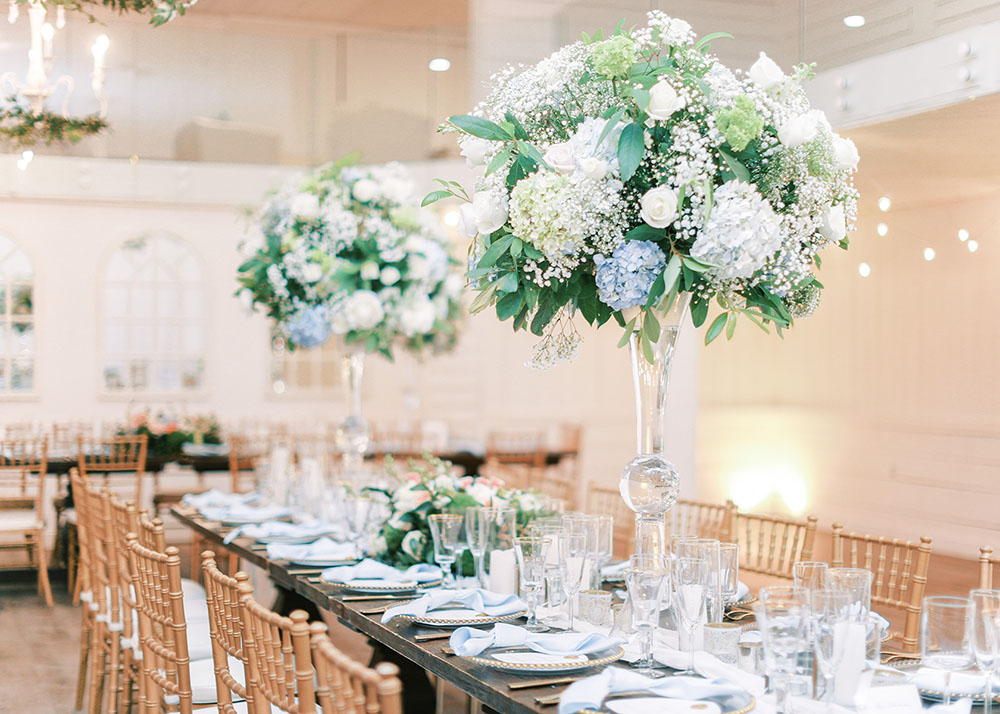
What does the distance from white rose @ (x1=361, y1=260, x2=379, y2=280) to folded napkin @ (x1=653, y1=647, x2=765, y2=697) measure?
2812 mm

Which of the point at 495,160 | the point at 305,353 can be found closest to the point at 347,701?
the point at 495,160

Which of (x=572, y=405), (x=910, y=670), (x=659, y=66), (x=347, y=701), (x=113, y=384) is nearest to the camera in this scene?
(x=347, y=701)

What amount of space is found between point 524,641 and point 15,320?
14.4 ft

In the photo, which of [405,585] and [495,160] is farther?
[405,585]

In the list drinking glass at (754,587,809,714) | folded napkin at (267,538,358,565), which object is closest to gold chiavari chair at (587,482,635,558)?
folded napkin at (267,538,358,565)

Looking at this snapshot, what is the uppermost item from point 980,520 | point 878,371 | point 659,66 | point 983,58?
point 983,58

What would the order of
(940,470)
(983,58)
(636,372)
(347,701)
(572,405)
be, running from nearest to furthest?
(347,701), (636,372), (983,58), (940,470), (572,405)

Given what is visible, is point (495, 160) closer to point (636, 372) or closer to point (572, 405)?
point (636, 372)

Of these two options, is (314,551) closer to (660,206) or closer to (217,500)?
(217,500)

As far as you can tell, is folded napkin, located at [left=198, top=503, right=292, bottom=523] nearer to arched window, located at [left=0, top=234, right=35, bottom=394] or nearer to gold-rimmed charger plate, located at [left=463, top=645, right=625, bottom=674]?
arched window, located at [left=0, top=234, right=35, bottom=394]

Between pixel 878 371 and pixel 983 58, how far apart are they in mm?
1760

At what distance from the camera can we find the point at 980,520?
4.15 m

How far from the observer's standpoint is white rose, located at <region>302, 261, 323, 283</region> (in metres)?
4.55

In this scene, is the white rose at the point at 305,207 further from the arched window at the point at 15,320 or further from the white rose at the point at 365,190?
the arched window at the point at 15,320
